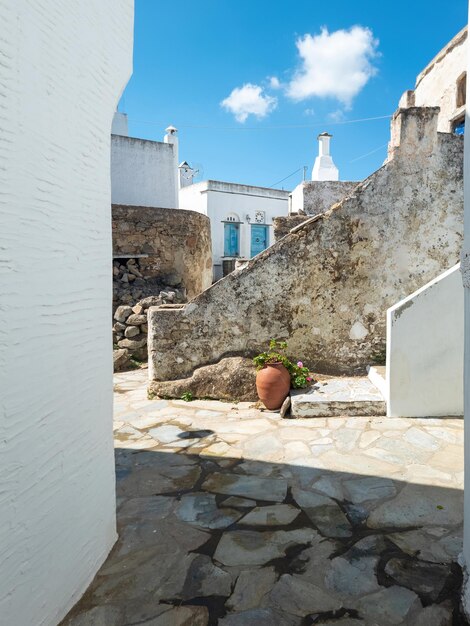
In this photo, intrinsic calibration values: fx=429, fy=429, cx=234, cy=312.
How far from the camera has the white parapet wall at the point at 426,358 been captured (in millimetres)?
4547

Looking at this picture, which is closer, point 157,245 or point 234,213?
point 157,245

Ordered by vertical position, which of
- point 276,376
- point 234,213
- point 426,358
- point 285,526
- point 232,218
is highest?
point 234,213

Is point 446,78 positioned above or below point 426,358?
above

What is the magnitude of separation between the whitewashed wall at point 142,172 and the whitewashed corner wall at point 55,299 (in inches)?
523

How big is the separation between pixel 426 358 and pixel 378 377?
660mm

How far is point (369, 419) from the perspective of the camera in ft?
14.9

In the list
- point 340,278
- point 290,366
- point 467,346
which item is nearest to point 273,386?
point 290,366

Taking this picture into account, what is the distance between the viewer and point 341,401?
470 cm

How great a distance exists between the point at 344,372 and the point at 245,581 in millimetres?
3752

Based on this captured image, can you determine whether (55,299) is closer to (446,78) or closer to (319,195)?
(319,195)

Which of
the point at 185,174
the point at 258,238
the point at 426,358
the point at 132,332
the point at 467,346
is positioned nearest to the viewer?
the point at 467,346

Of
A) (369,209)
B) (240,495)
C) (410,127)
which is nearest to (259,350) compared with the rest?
(369,209)

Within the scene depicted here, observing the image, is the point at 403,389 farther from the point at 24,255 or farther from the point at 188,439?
the point at 24,255

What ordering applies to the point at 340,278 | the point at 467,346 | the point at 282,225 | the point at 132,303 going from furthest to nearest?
the point at 132,303
the point at 282,225
the point at 340,278
the point at 467,346
